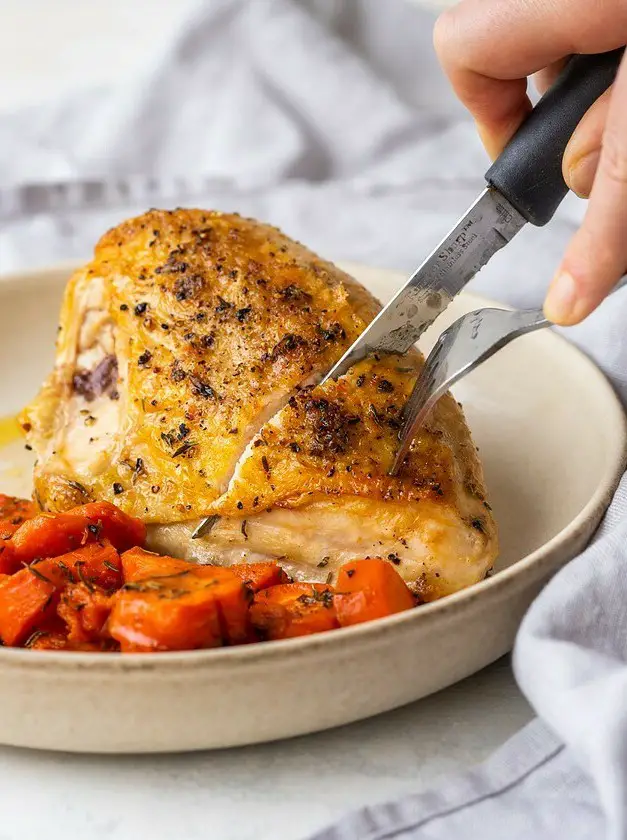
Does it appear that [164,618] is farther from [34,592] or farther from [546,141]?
[546,141]

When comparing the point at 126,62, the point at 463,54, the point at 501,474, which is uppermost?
the point at 126,62

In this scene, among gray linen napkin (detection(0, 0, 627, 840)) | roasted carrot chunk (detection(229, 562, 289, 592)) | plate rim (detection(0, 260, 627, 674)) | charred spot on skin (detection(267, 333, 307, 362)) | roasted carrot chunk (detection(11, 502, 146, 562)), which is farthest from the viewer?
gray linen napkin (detection(0, 0, 627, 840))

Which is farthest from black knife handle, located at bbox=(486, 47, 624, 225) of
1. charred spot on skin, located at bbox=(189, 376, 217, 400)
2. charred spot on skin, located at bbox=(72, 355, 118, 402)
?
charred spot on skin, located at bbox=(72, 355, 118, 402)

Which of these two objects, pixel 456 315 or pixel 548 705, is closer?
pixel 548 705

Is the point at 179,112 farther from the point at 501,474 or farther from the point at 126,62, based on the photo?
the point at 501,474

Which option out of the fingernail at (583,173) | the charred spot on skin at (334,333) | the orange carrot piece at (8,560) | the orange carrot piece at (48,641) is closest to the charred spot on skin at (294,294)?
the charred spot on skin at (334,333)

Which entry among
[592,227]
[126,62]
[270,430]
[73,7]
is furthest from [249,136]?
[592,227]

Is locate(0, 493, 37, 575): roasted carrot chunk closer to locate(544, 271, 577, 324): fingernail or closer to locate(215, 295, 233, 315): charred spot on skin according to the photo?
locate(215, 295, 233, 315): charred spot on skin
